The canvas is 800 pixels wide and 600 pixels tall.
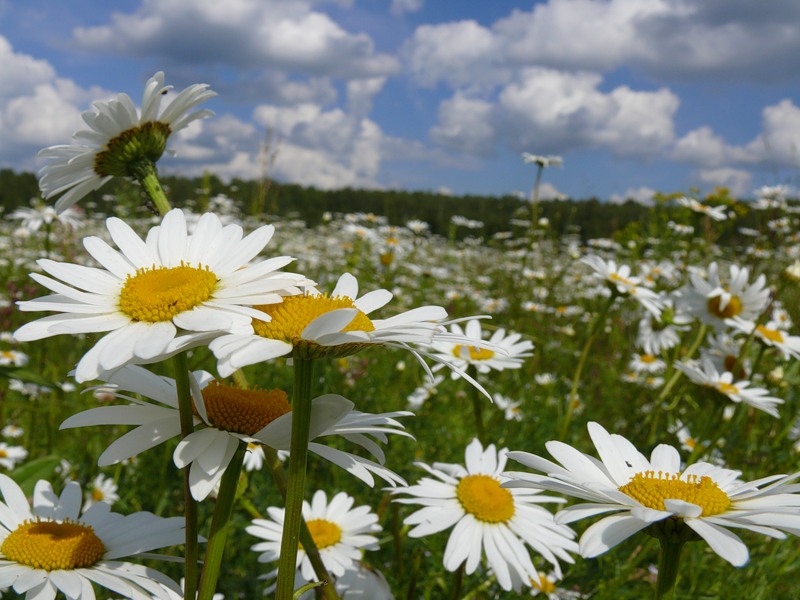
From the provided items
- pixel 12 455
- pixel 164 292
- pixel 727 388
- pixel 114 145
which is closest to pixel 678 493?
pixel 164 292

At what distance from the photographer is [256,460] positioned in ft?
8.26

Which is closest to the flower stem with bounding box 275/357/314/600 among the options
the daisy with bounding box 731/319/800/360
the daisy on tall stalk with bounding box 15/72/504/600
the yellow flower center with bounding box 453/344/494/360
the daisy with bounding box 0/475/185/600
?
the daisy on tall stalk with bounding box 15/72/504/600

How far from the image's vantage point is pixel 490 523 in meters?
1.54

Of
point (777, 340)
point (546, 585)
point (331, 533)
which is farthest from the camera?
point (777, 340)

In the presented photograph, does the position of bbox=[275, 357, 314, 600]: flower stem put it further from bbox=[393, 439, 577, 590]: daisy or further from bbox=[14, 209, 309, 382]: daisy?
bbox=[393, 439, 577, 590]: daisy

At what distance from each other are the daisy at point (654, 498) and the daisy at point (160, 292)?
0.38 metres

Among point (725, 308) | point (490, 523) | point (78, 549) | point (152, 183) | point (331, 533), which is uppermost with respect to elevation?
point (152, 183)

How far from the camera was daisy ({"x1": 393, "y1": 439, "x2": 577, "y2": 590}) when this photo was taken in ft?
4.73

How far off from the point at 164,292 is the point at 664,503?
2.24 ft

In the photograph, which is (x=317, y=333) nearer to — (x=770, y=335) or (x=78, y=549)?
(x=78, y=549)

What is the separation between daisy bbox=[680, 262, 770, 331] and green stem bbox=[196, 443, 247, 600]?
2.64 meters

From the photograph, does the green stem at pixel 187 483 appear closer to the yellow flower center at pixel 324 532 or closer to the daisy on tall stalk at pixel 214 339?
the daisy on tall stalk at pixel 214 339

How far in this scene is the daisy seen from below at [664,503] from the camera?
764 millimetres

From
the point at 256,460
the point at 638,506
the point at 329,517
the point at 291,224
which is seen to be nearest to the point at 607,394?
the point at 256,460
